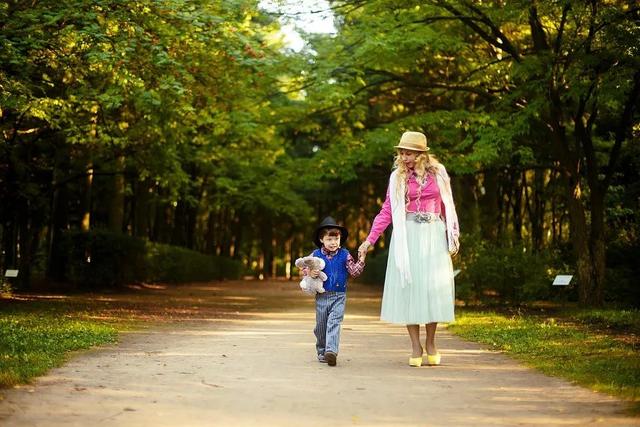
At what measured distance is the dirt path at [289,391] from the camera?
20.0ft

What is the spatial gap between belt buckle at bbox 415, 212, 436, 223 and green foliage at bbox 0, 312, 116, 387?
Result: 3.82 m

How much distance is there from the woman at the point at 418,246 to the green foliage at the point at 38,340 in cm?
332

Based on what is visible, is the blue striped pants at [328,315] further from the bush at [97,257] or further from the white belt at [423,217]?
the bush at [97,257]

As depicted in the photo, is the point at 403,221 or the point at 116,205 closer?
the point at 403,221

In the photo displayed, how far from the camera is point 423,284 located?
9.34 m

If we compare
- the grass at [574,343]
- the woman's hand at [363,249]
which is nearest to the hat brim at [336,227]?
the woman's hand at [363,249]

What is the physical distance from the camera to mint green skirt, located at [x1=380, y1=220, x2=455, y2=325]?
30.4 feet

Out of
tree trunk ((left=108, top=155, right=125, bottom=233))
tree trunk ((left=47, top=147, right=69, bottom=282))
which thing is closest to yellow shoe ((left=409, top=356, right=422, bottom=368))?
tree trunk ((left=47, top=147, right=69, bottom=282))

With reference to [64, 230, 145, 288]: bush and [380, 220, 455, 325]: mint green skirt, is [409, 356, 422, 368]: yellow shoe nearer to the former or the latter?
[380, 220, 455, 325]: mint green skirt

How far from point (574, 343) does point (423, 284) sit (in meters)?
3.31

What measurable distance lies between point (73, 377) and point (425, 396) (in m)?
3.00

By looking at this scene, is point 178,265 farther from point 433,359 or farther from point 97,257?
point 433,359

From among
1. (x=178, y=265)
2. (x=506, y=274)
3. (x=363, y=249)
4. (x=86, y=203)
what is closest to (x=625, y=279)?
(x=506, y=274)

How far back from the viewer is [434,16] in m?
20.3
